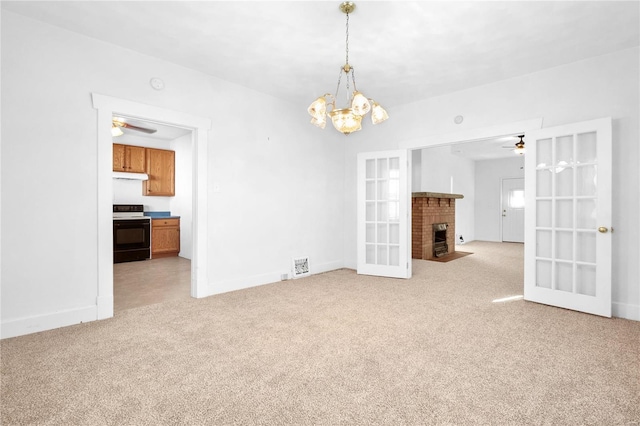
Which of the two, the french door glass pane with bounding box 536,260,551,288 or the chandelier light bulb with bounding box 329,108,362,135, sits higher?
the chandelier light bulb with bounding box 329,108,362,135

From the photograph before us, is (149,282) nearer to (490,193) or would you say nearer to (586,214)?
(586,214)

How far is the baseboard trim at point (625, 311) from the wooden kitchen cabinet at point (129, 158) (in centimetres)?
786

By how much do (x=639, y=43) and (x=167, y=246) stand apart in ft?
25.7

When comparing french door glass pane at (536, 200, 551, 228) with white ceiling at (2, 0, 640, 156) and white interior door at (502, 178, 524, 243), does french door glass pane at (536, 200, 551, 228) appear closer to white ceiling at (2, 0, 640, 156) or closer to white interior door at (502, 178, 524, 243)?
white ceiling at (2, 0, 640, 156)

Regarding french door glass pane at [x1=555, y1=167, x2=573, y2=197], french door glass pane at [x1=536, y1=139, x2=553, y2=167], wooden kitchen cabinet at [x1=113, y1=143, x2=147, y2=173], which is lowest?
french door glass pane at [x1=555, y1=167, x2=573, y2=197]

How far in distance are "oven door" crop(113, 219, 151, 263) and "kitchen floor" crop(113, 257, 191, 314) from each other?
0.17 m

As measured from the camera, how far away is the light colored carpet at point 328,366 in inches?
64.5

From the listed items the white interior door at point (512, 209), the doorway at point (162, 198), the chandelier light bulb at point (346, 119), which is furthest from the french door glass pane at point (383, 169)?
the white interior door at point (512, 209)

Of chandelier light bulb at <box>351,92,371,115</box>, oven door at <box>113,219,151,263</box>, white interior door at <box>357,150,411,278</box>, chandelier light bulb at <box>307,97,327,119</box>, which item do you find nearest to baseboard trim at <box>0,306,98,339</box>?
chandelier light bulb at <box>307,97,327,119</box>

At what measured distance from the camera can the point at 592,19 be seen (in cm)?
266

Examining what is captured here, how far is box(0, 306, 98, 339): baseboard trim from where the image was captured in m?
2.58

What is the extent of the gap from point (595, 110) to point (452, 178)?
20.4 ft

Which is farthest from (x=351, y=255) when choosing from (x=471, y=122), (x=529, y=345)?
(x=529, y=345)

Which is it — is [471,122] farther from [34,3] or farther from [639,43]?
[34,3]
